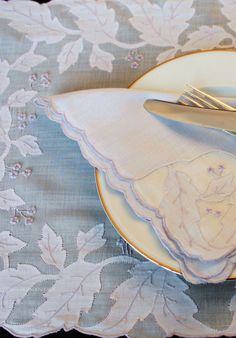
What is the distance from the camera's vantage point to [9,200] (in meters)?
0.43

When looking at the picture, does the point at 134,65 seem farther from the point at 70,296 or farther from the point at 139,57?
the point at 70,296

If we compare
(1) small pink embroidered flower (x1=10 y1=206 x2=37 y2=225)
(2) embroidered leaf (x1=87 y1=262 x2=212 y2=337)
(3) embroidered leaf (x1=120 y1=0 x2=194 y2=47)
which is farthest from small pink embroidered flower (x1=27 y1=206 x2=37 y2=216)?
(3) embroidered leaf (x1=120 y1=0 x2=194 y2=47)

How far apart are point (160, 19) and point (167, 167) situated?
0.21 meters

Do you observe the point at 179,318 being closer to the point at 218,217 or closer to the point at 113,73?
the point at 218,217

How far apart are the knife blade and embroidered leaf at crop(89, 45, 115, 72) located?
0.11 metres

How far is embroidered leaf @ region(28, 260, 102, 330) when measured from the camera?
0.38 m

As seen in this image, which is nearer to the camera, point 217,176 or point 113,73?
point 217,176

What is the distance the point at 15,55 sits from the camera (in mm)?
496

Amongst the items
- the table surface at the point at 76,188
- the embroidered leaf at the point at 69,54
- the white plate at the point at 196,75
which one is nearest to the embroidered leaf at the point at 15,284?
the table surface at the point at 76,188

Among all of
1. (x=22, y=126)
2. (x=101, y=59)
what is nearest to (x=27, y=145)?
(x=22, y=126)

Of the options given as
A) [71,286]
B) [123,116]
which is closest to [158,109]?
[123,116]

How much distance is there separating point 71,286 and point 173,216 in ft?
0.37

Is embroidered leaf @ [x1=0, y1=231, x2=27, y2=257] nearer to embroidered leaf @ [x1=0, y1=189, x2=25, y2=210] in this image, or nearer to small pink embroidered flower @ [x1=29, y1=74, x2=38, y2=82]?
embroidered leaf @ [x1=0, y1=189, x2=25, y2=210]

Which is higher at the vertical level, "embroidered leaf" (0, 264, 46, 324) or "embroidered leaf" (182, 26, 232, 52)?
"embroidered leaf" (182, 26, 232, 52)
